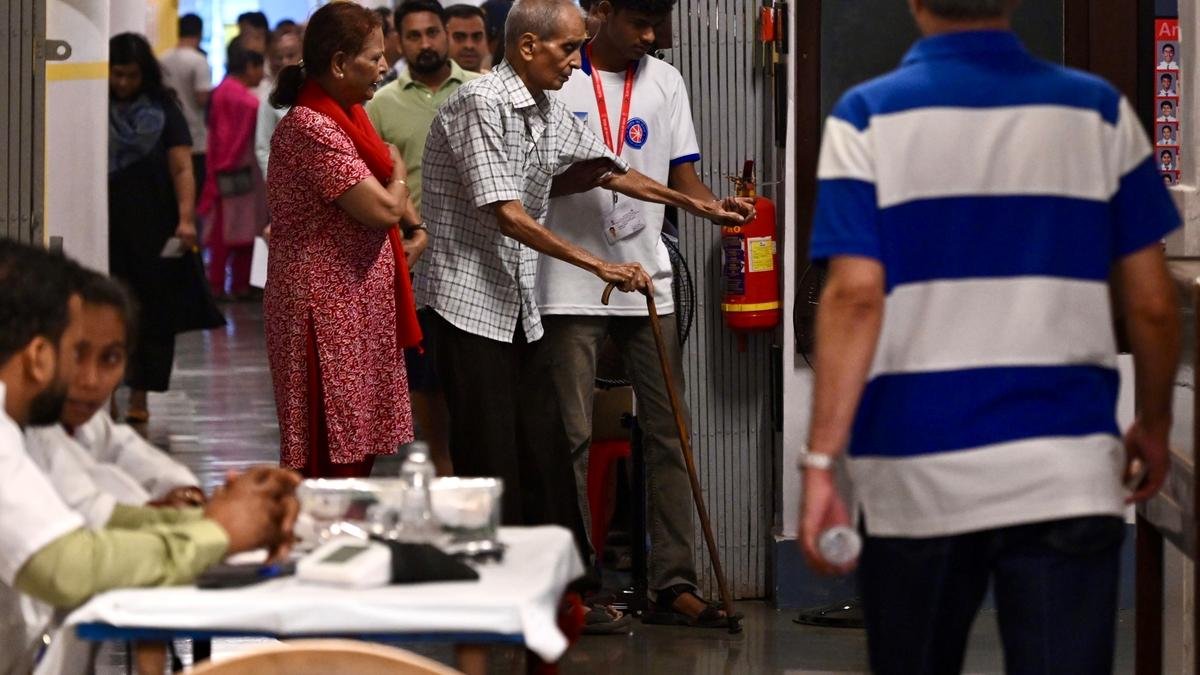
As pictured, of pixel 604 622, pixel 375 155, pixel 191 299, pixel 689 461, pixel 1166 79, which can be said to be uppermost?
pixel 1166 79

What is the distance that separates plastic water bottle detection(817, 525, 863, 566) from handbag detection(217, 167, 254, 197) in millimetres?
12421

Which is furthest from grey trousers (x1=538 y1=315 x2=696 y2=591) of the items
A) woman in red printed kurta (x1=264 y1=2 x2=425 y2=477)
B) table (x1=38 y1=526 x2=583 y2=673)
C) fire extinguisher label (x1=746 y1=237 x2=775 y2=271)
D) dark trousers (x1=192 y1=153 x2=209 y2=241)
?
dark trousers (x1=192 y1=153 x2=209 y2=241)

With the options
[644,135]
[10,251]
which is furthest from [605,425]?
[10,251]

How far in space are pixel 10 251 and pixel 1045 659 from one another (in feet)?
5.91

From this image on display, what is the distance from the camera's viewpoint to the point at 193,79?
15734 mm

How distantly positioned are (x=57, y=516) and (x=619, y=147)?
3.37m

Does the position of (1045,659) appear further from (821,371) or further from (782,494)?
(782,494)

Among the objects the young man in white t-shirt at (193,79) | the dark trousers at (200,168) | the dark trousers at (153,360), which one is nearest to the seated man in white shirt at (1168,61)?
the dark trousers at (153,360)

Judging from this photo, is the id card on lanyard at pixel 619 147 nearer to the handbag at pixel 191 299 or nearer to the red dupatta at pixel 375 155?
the red dupatta at pixel 375 155

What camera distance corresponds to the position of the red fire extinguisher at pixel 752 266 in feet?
20.1

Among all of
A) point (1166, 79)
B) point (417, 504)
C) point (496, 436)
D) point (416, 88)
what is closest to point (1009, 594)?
point (417, 504)

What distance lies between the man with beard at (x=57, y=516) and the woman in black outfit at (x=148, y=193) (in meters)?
6.57

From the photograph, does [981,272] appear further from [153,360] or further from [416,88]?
[153,360]

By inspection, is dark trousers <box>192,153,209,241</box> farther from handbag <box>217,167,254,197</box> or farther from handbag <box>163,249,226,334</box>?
handbag <box>163,249,226,334</box>
